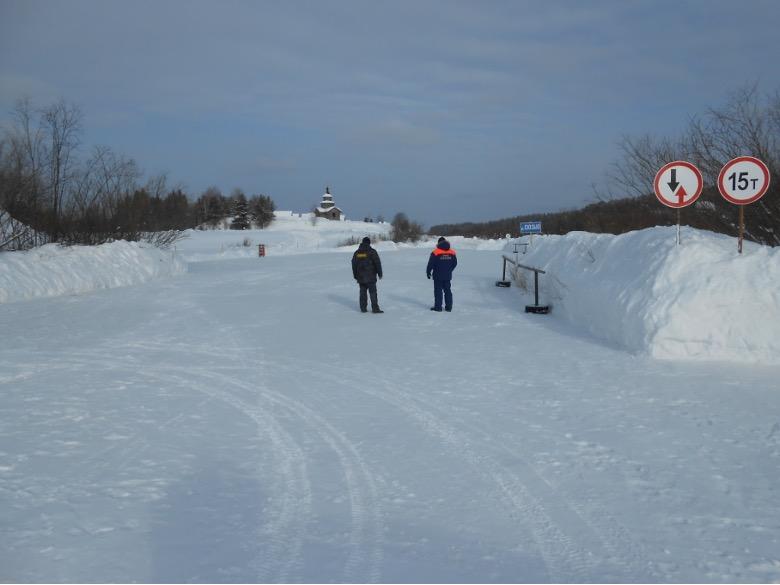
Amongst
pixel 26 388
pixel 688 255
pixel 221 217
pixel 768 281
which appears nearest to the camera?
pixel 26 388

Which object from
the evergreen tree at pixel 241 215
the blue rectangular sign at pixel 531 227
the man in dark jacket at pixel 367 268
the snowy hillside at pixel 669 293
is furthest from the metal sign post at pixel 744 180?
the evergreen tree at pixel 241 215

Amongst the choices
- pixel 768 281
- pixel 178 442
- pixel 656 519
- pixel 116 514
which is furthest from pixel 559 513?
pixel 768 281

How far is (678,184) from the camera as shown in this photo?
984 cm

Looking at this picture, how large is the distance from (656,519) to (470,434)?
1.95m

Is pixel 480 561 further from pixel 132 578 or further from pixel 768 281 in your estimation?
pixel 768 281

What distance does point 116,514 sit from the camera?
3.92 metres

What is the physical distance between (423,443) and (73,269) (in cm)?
1653

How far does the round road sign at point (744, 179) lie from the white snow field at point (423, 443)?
86 cm

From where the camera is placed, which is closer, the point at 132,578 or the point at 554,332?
the point at 132,578

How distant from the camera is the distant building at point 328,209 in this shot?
142 metres

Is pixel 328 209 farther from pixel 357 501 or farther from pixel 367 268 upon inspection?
pixel 357 501

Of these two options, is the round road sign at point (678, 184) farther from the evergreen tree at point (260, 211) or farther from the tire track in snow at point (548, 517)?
the evergreen tree at point (260, 211)

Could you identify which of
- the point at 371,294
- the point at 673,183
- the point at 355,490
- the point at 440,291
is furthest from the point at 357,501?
the point at 440,291

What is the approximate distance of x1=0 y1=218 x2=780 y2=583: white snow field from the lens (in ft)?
11.3
